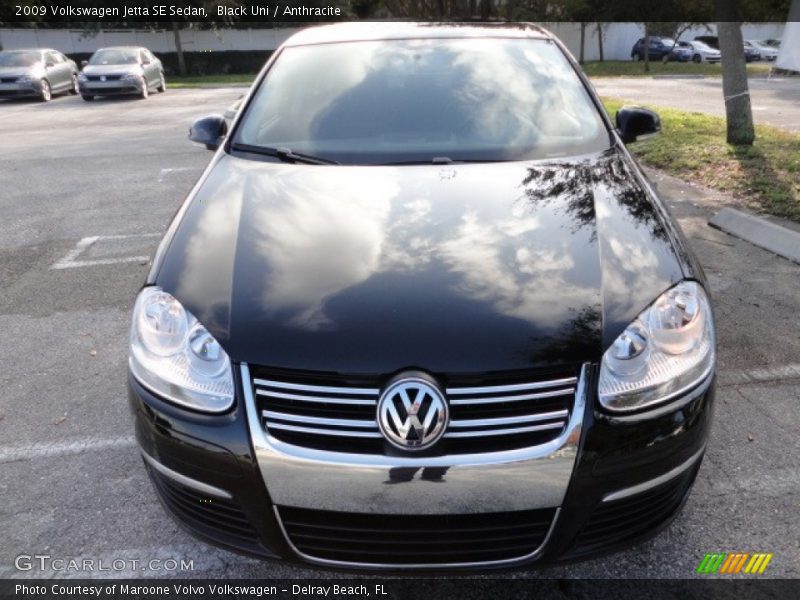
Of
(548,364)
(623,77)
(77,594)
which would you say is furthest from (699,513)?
(623,77)

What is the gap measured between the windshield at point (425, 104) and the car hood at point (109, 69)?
1663cm

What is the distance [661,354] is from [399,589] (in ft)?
3.50

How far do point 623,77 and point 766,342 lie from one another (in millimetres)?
22925

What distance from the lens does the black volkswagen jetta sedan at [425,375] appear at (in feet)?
5.72

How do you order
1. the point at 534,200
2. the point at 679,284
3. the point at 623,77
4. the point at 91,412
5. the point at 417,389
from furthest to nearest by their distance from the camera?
the point at 623,77 < the point at 91,412 < the point at 534,200 < the point at 679,284 < the point at 417,389

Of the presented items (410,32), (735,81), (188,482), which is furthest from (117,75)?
(188,482)

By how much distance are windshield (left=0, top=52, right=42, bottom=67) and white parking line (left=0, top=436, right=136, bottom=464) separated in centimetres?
1887

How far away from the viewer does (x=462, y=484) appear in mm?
1722

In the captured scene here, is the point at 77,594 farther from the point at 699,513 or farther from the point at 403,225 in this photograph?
the point at 699,513

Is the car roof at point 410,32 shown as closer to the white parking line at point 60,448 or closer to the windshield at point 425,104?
the windshield at point 425,104

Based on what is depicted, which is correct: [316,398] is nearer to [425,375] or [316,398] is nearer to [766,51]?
[425,375]

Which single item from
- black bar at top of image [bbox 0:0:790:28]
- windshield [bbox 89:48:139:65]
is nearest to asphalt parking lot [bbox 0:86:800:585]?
windshield [bbox 89:48:139:65]

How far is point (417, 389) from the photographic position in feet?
5.69

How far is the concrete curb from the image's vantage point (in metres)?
4.85
